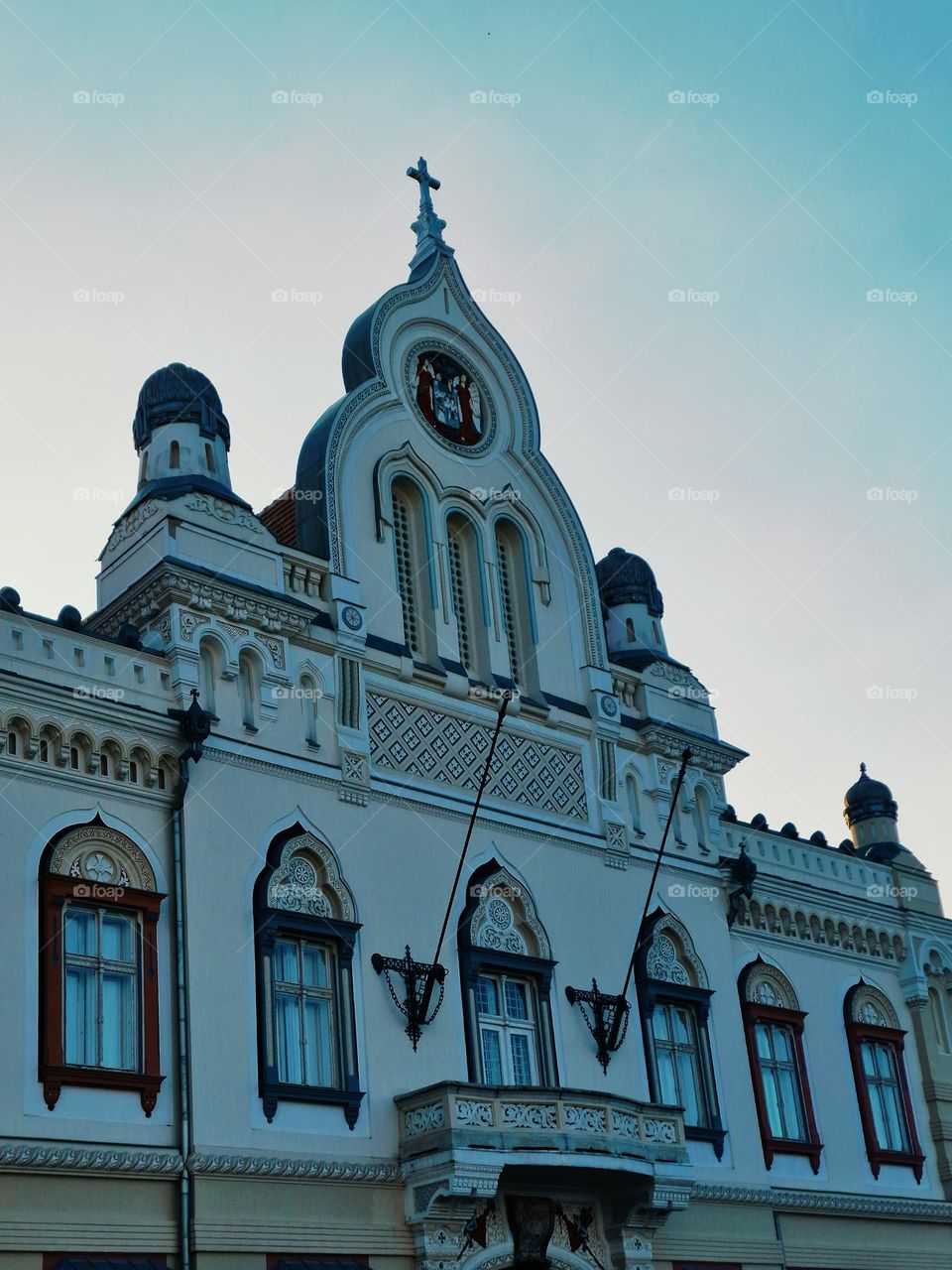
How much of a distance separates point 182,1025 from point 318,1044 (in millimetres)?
2303

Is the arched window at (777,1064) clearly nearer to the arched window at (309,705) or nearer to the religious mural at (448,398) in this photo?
the arched window at (309,705)

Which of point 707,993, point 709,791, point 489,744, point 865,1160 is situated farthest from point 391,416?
point 865,1160

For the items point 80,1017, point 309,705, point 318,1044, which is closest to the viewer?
point 80,1017

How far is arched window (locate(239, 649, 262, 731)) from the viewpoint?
77.0ft

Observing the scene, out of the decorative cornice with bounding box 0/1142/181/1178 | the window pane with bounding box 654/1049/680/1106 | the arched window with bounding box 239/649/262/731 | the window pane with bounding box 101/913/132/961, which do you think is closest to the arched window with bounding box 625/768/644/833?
the window pane with bounding box 654/1049/680/1106

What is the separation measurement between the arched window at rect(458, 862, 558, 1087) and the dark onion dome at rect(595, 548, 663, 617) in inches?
296

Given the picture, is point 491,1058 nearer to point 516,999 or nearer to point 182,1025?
point 516,999

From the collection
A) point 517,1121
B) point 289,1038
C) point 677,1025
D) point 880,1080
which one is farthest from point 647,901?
point 880,1080

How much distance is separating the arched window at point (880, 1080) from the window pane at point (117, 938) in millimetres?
14961

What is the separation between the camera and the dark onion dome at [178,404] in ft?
83.0

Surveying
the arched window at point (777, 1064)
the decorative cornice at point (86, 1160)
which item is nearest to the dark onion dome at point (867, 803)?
the arched window at point (777, 1064)

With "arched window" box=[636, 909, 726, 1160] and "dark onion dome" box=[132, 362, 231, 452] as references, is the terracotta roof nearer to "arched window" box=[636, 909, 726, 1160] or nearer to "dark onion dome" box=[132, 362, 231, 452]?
"dark onion dome" box=[132, 362, 231, 452]

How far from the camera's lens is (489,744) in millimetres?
26688

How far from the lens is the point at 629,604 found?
31.6 m
